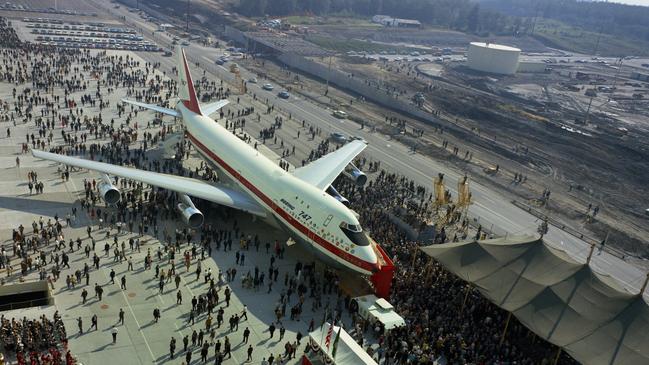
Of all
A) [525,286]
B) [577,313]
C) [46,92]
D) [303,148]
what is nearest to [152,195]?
[303,148]

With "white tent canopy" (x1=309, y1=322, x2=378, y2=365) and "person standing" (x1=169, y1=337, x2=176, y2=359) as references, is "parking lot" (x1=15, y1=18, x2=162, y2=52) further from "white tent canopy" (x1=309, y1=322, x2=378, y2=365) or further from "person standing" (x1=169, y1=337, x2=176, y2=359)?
"white tent canopy" (x1=309, y1=322, x2=378, y2=365)

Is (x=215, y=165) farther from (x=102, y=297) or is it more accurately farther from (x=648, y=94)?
(x=648, y=94)

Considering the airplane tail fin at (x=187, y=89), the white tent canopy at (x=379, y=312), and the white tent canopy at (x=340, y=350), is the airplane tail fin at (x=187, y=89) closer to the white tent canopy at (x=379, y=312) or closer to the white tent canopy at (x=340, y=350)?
the white tent canopy at (x=379, y=312)

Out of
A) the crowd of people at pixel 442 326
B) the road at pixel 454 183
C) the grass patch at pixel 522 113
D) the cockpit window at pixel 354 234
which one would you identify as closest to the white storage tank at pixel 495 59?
the grass patch at pixel 522 113

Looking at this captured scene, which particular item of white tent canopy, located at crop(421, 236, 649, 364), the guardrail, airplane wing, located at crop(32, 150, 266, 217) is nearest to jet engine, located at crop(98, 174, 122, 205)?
airplane wing, located at crop(32, 150, 266, 217)

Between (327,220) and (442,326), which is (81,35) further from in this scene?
(442,326)

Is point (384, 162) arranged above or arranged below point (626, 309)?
below
